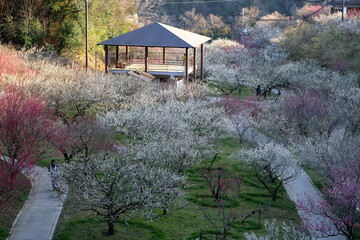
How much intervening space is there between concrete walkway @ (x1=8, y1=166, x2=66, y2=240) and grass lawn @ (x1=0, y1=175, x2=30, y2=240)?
152 mm

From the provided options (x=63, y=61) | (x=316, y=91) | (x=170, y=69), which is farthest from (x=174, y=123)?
(x=63, y=61)

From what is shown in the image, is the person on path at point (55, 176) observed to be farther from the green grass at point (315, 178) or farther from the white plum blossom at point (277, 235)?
the green grass at point (315, 178)

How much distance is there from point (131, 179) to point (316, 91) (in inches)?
920

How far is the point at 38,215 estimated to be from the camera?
19.4m

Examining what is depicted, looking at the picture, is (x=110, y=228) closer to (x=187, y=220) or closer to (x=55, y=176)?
(x=187, y=220)

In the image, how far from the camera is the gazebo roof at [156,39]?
41.2m

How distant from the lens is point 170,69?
4375cm

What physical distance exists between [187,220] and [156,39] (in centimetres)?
2427

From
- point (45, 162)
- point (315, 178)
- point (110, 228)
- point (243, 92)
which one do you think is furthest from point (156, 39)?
point (110, 228)

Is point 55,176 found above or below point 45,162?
above

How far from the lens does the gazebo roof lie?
41.2 metres

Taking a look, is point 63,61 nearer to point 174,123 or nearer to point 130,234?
point 174,123

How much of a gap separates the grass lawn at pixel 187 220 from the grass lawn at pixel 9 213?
5.20 ft

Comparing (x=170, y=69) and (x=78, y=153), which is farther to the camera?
(x=170, y=69)
